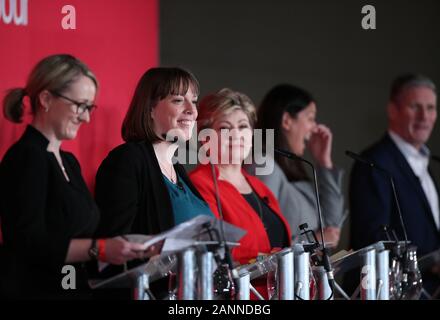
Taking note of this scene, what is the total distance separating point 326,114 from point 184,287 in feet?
10.5

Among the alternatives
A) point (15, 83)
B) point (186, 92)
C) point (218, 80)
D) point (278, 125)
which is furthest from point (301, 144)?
point (15, 83)

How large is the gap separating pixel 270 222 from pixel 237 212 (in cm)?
21

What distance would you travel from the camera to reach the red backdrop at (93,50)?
3.15 m

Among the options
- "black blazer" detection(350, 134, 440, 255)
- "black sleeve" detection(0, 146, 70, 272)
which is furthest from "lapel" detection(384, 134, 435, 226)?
"black sleeve" detection(0, 146, 70, 272)

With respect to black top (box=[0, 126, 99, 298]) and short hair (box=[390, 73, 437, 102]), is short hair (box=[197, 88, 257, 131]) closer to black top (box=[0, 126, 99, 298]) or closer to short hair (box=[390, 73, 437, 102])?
black top (box=[0, 126, 99, 298])

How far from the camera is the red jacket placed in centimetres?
372

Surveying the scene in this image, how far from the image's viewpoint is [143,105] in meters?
3.36

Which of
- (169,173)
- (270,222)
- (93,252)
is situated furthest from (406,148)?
(93,252)

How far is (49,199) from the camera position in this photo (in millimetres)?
2936

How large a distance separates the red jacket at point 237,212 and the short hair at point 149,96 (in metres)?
0.45

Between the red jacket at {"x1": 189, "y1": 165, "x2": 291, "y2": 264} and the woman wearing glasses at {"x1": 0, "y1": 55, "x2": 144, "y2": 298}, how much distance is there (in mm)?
715

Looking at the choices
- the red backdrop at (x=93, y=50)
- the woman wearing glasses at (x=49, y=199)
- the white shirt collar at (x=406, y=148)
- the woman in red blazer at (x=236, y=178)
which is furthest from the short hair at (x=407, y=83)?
the woman wearing glasses at (x=49, y=199)

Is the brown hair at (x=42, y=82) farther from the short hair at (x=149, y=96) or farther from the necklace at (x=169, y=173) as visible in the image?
the necklace at (x=169, y=173)

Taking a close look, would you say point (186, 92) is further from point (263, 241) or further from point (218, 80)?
point (218, 80)
